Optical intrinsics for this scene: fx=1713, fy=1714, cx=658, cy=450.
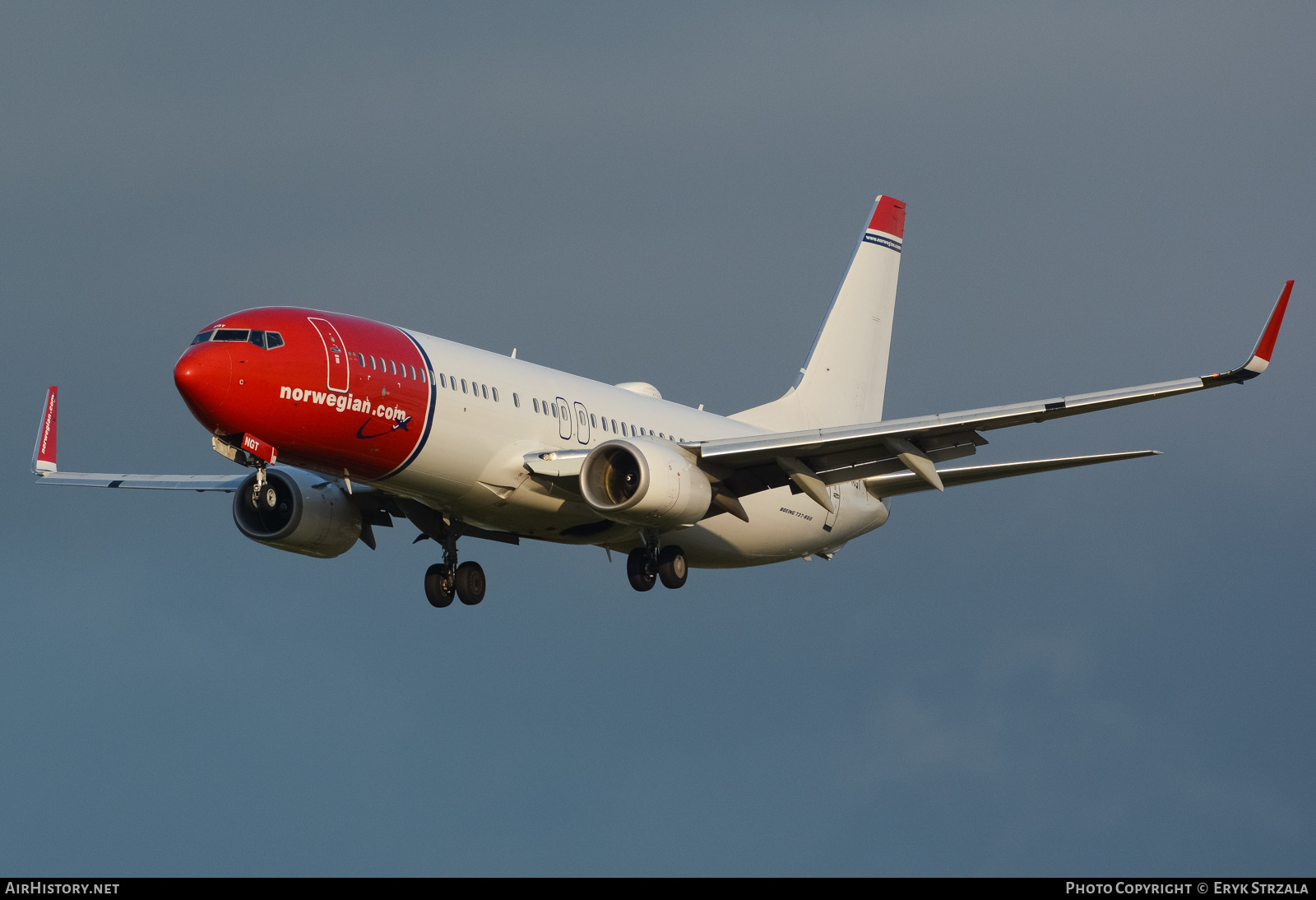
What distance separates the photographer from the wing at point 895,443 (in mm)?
35719

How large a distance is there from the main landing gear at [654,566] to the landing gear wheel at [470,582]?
4.12 metres

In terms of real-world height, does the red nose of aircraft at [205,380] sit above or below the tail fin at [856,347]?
below

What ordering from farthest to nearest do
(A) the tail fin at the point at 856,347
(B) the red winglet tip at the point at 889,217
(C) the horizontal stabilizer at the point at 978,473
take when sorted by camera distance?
(B) the red winglet tip at the point at 889,217 < (A) the tail fin at the point at 856,347 < (C) the horizontal stabilizer at the point at 978,473

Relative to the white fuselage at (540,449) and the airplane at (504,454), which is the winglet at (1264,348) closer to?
the airplane at (504,454)

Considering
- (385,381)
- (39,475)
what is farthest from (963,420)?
(39,475)

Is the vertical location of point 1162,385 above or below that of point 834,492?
below

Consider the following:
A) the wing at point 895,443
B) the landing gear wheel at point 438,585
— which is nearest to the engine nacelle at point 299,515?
the landing gear wheel at point 438,585

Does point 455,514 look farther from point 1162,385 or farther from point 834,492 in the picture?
point 1162,385

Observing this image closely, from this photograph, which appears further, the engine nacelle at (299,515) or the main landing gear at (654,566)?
the engine nacelle at (299,515)

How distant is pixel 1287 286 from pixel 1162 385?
3.52 meters

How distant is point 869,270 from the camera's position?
5744cm

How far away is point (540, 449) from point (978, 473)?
11782 mm

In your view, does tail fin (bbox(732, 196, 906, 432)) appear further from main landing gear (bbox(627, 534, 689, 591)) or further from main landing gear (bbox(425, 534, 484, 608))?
main landing gear (bbox(425, 534, 484, 608))
